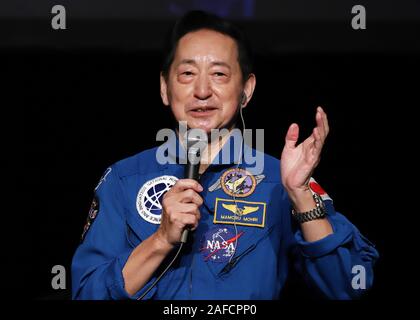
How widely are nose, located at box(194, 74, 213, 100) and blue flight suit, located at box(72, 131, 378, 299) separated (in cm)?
17

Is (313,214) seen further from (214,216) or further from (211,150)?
(211,150)

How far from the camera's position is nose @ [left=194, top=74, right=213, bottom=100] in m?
1.76

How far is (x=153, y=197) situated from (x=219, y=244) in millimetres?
239

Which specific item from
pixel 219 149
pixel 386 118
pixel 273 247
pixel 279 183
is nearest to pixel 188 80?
pixel 219 149

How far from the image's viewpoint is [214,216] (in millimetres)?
1750

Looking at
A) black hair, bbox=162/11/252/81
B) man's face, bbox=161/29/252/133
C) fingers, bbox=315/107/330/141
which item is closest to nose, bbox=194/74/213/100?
man's face, bbox=161/29/252/133

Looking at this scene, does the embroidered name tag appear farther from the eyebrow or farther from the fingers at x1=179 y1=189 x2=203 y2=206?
the eyebrow

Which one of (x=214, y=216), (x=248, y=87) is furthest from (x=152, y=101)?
(x=214, y=216)

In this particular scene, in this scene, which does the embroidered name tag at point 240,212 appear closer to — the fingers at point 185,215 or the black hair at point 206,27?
the fingers at point 185,215

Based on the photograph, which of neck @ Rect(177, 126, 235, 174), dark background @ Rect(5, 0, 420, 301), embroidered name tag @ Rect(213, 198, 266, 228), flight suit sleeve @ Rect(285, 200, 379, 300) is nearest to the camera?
flight suit sleeve @ Rect(285, 200, 379, 300)

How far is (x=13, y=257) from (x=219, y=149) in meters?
1.10

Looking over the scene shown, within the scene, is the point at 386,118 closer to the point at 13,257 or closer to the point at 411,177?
the point at 411,177

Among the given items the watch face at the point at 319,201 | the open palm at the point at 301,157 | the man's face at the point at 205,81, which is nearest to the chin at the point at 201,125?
the man's face at the point at 205,81

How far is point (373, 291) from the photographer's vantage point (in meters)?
2.15
